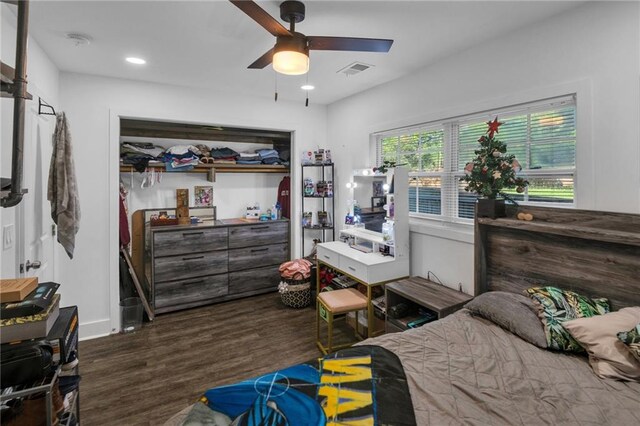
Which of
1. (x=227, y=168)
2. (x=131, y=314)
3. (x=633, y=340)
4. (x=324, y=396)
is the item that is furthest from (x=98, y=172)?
(x=633, y=340)

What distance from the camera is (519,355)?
161 cm

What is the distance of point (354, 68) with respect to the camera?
118 inches

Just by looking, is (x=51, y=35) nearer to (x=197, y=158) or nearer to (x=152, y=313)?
(x=197, y=158)

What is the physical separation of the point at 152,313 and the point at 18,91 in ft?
10.1

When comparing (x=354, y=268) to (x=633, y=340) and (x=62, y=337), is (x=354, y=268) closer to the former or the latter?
(x=633, y=340)

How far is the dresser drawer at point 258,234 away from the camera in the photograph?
13.3 ft

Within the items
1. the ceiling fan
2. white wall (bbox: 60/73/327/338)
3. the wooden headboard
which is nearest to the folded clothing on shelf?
white wall (bbox: 60/73/327/338)

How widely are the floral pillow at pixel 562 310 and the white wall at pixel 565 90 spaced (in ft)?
1.85

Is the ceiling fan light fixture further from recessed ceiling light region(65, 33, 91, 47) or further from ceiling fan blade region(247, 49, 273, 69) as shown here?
recessed ceiling light region(65, 33, 91, 47)

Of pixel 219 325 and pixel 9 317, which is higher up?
pixel 9 317

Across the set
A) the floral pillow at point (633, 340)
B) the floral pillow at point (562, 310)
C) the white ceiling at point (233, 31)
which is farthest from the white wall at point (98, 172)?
the floral pillow at point (633, 340)

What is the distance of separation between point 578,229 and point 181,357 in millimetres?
3135

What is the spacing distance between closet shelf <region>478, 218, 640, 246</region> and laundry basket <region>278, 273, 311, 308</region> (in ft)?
7.50

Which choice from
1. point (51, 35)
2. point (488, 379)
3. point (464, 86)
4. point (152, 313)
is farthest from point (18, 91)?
point (152, 313)
